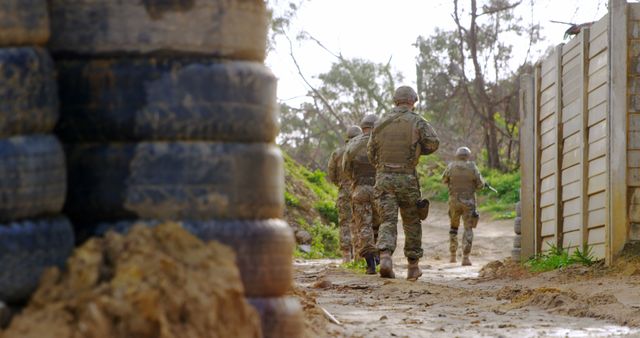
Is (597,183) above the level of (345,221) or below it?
above

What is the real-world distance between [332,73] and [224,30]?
46.9m

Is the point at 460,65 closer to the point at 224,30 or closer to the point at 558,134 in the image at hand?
Result: the point at 558,134

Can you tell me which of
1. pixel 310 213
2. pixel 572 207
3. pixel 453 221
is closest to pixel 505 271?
pixel 572 207

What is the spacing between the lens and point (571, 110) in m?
13.1

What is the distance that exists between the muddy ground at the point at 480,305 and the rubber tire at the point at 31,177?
2314mm

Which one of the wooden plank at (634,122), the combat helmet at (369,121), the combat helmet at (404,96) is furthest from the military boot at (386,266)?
the combat helmet at (369,121)

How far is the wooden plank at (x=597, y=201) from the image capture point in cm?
1175

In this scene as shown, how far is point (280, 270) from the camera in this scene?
3.71m

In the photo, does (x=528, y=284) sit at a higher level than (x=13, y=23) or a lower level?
lower

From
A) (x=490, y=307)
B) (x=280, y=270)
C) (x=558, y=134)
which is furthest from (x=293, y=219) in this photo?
(x=280, y=270)

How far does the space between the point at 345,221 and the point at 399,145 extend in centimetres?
556

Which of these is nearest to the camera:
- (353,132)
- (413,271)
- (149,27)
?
(149,27)

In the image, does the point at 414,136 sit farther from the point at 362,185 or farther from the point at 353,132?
the point at 353,132

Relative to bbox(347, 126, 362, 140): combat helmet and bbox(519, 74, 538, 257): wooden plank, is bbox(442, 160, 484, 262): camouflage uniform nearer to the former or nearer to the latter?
bbox(347, 126, 362, 140): combat helmet
